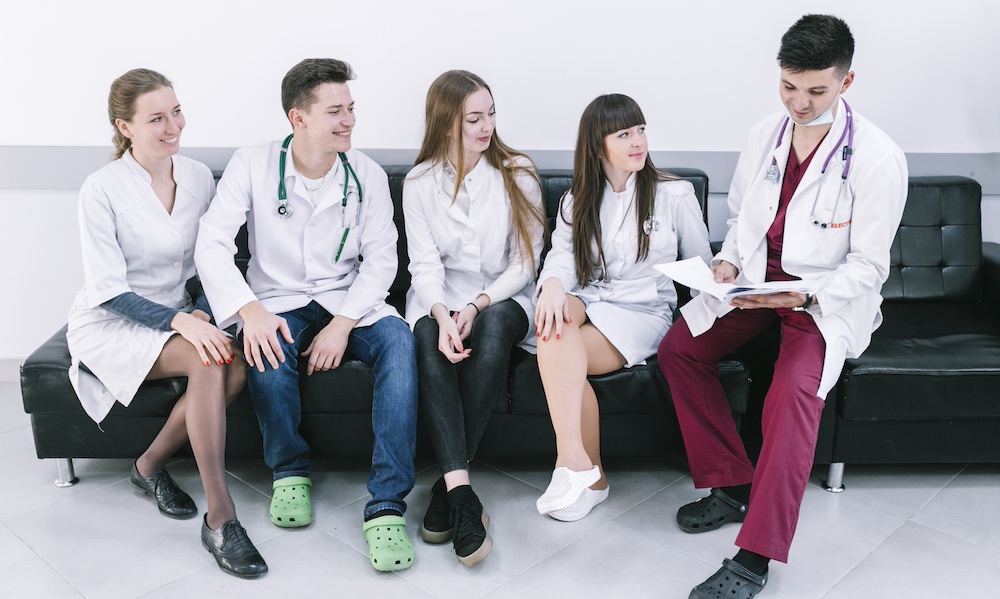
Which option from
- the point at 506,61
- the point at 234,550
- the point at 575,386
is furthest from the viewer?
the point at 506,61

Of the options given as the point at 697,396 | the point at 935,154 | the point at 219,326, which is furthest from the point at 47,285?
the point at 935,154

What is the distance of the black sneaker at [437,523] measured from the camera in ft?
7.52

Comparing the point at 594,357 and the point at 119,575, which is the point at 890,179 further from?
the point at 119,575

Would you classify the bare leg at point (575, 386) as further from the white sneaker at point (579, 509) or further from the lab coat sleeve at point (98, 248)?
the lab coat sleeve at point (98, 248)

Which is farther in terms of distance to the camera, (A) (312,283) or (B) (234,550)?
(A) (312,283)

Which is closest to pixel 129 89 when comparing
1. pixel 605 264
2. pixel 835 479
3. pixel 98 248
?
pixel 98 248

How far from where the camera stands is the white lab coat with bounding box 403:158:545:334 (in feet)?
8.77

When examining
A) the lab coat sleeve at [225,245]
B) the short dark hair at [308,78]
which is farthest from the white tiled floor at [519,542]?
the short dark hair at [308,78]

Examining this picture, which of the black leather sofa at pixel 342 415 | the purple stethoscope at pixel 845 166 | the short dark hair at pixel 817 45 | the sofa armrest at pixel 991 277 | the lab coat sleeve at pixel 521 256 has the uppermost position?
the short dark hair at pixel 817 45

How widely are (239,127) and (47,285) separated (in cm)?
103

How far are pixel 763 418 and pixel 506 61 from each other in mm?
1653

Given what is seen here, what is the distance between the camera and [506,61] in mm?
3111

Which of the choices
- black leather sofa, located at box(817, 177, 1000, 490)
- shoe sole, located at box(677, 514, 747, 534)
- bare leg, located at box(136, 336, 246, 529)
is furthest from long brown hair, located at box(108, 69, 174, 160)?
black leather sofa, located at box(817, 177, 1000, 490)

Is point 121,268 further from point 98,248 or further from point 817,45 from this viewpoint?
point 817,45
